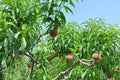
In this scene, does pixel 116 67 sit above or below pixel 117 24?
below

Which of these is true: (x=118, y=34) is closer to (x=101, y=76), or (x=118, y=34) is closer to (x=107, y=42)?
(x=107, y=42)

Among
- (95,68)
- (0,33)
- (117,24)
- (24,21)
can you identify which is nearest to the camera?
(0,33)

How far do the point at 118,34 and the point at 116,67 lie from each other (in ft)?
1.59

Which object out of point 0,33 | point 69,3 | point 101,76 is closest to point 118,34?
point 101,76

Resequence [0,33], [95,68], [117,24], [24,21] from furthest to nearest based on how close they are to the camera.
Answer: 1. [117,24]
2. [95,68]
3. [24,21]
4. [0,33]

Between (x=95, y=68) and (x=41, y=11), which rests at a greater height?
(x=41, y=11)

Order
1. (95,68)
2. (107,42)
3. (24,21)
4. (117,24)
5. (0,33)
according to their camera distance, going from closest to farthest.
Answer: (0,33) → (24,21) → (95,68) → (107,42) → (117,24)

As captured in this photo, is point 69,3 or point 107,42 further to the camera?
point 107,42

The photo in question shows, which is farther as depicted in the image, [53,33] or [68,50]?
[68,50]

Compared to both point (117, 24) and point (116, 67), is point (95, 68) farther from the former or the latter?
point (117, 24)

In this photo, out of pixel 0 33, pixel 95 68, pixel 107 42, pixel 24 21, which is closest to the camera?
pixel 0 33

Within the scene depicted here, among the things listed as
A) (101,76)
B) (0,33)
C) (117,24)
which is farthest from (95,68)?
(0,33)

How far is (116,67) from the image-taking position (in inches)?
209

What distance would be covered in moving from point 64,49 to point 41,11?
2062mm
